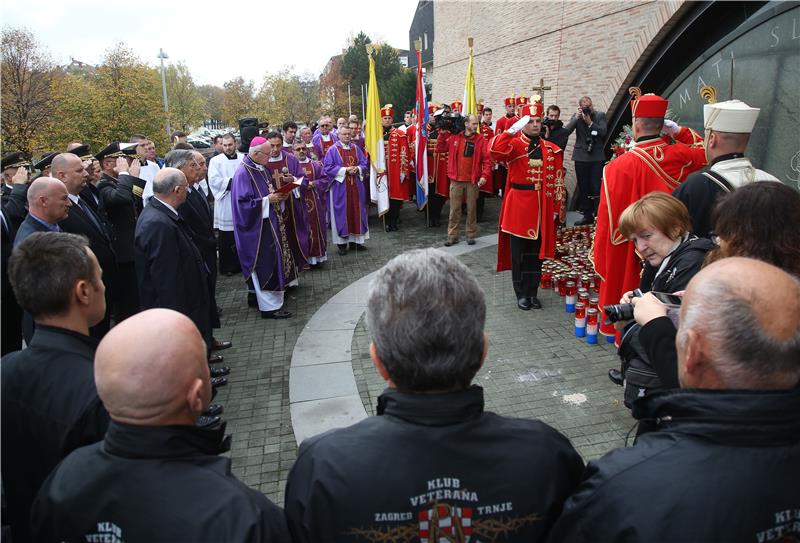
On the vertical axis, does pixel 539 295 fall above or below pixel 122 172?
below

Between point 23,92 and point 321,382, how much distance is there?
11611 mm

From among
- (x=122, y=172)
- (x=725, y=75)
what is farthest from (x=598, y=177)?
(x=122, y=172)

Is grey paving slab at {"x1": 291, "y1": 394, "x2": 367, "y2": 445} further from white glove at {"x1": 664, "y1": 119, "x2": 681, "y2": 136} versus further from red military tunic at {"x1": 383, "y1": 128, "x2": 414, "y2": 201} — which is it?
red military tunic at {"x1": 383, "y1": 128, "x2": 414, "y2": 201}

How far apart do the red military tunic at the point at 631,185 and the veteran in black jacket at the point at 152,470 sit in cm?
409

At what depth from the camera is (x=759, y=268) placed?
1.41 meters

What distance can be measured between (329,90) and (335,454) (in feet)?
169

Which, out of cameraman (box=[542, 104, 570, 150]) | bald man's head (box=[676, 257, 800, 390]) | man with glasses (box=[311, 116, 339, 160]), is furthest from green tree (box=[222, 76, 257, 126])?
bald man's head (box=[676, 257, 800, 390])

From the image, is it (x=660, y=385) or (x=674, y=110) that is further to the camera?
(x=674, y=110)

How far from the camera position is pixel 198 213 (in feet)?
19.6

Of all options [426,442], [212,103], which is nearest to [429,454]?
[426,442]

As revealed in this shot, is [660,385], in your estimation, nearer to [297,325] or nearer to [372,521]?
[372,521]

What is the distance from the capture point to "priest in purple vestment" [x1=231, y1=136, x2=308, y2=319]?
6.97 metres

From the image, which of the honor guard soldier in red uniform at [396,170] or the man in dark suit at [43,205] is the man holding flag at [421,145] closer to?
the honor guard soldier in red uniform at [396,170]

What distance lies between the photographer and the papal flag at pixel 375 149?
11117 mm
